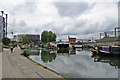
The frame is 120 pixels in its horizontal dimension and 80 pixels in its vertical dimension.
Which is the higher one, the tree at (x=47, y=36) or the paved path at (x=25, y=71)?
the tree at (x=47, y=36)

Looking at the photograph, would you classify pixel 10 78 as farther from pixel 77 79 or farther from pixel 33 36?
pixel 33 36

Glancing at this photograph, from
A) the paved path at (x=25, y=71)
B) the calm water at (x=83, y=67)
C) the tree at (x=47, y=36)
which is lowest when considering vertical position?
the calm water at (x=83, y=67)

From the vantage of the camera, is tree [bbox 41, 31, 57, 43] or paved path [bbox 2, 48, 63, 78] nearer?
paved path [bbox 2, 48, 63, 78]

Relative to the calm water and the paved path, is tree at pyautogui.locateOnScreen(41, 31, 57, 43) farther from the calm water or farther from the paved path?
the paved path

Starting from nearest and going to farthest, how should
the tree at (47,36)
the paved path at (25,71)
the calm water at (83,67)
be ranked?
the paved path at (25,71) < the calm water at (83,67) < the tree at (47,36)

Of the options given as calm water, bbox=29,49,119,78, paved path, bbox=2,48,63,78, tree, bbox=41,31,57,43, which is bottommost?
calm water, bbox=29,49,119,78

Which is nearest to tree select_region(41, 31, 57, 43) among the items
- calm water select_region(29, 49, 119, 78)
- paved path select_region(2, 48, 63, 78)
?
calm water select_region(29, 49, 119, 78)

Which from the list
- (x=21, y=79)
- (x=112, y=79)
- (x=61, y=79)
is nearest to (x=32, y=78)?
(x=21, y=79)

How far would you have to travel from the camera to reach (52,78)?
340 inches

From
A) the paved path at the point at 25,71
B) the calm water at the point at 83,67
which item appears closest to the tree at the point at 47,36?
the calm water at the point at 83,67

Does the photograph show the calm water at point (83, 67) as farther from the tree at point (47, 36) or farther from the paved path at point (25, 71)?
the tree at point (47, 36)

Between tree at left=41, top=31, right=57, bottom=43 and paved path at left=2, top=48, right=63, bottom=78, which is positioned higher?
tree at left=41, top=31, right=57, bottom=43

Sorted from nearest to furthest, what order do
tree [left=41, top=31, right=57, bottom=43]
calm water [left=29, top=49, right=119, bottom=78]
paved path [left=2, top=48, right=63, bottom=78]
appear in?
paved path [left=2, top=48, right=63, bottom=78], calm water [left=29, top=49, right=119, bottom=78], tree [left=41, top=31, right=57, bottom=43]

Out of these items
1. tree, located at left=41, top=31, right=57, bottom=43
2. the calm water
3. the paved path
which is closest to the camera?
the paved path
